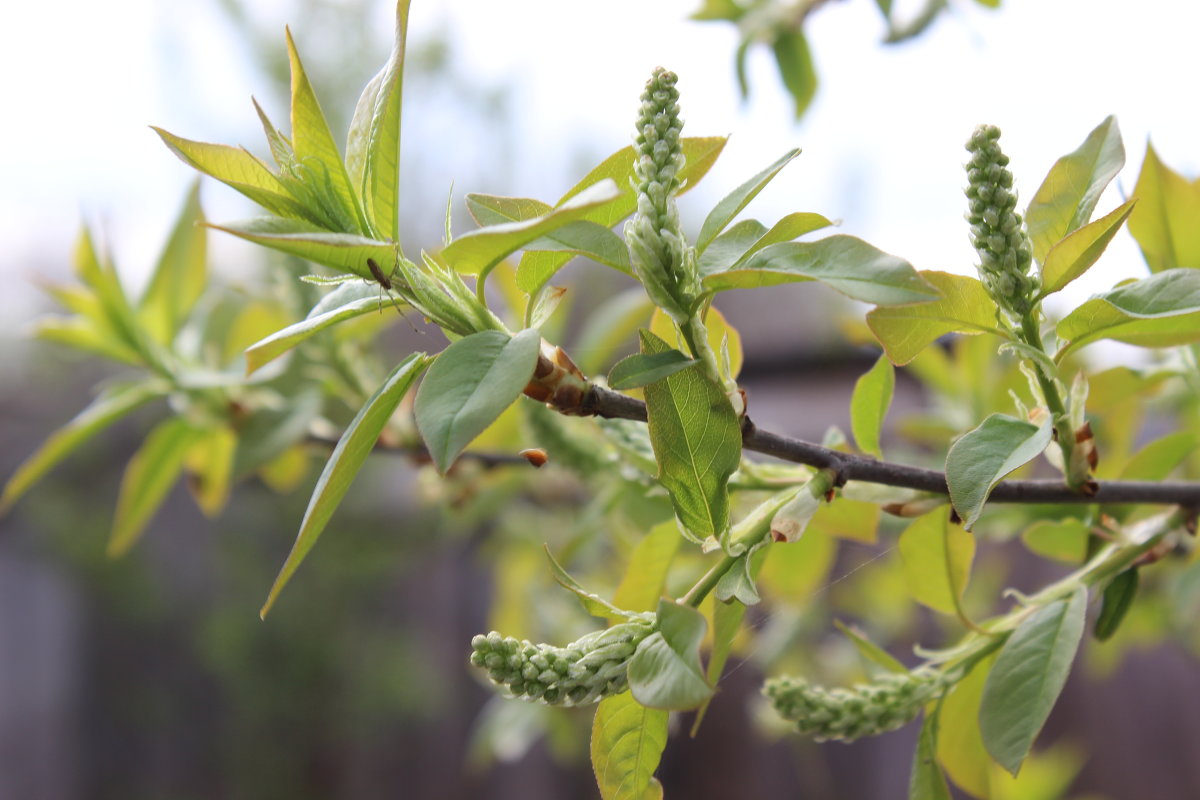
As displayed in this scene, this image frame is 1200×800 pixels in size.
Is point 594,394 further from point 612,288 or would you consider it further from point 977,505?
point 612,288

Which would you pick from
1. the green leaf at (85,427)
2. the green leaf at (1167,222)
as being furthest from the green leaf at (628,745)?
the green leaf at (85,427)

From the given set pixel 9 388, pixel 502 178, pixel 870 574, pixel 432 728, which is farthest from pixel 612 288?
pixel 9 388

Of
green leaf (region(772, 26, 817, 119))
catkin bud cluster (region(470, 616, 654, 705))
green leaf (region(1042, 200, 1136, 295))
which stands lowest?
catkin bud cluster (region(470, 616, 654, 705))

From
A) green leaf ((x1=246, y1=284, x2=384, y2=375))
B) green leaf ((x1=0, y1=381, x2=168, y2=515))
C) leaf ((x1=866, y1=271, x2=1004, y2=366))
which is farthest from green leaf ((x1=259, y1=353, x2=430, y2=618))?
green leaf ((x1=0, y1=381, x2=168, y2=515))

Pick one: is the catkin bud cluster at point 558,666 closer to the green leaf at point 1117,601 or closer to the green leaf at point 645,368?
the green leaf at point 645,368

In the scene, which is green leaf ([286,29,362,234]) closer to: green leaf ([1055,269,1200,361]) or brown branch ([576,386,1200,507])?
brown branch ([576,386,1200,507])

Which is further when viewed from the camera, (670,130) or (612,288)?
(612,288)

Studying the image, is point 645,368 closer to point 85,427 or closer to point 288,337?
point 288,337
